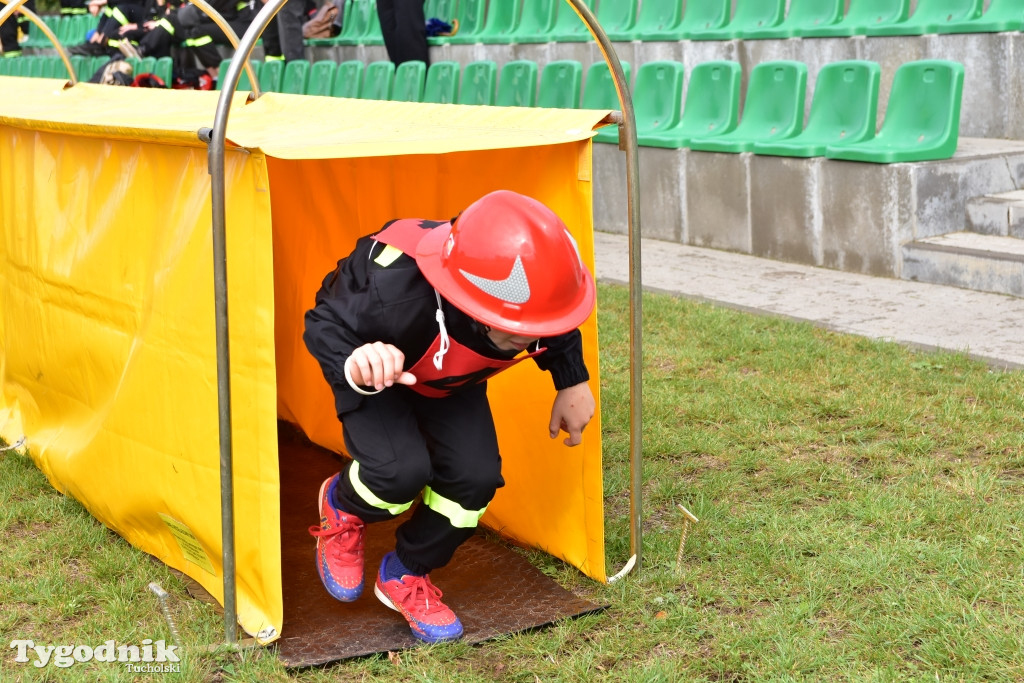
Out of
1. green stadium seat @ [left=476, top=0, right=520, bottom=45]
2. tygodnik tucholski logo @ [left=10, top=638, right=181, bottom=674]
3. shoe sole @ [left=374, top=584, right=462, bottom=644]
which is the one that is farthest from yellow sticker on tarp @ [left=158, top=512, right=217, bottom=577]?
green stadium seat @ [left=476, top=0, right=520, bottom=45]

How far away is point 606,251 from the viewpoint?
782 cm

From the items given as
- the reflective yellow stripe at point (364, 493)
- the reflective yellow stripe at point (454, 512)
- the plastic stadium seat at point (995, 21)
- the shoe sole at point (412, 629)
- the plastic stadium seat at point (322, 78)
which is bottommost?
the shoe sole at point (412, 629)

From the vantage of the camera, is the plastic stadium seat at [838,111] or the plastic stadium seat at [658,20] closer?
the plastic stadium seat at [838,111]

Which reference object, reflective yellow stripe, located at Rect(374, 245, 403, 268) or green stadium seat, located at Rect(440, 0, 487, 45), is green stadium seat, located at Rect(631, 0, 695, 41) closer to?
green stadium seat, located at Rect(440, 0, 487, 45)

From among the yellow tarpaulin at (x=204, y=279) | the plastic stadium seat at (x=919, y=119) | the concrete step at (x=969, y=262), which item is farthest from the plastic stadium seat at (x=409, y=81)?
the yellow tarpaulin at (x=204, y=279)

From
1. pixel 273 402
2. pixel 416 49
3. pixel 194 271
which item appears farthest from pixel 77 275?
pixel 416 49

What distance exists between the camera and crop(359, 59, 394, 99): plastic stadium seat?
10.0 metres

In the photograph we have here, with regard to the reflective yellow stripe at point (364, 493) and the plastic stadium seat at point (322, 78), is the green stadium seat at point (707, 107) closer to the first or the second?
the plastic stadium seat at point (322, 78)

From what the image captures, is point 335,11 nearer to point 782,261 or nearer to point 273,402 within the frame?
point 782,261

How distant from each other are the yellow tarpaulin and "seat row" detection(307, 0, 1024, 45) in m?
4.77

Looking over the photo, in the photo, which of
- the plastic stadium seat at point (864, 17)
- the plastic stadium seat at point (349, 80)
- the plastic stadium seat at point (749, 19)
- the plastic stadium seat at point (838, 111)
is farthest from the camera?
the plastic stadium seat at point (349, 80)

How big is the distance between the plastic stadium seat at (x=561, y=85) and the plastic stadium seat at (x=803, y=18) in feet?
4.10

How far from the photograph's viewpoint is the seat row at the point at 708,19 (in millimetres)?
7281

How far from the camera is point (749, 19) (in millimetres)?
8531
